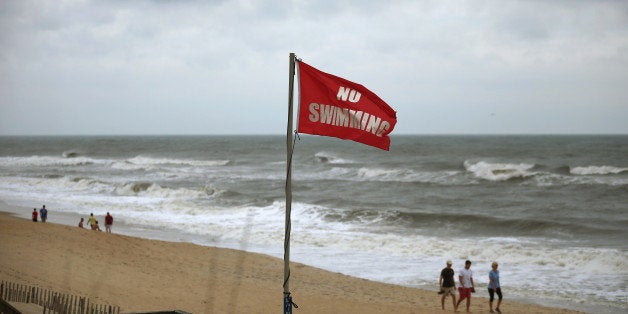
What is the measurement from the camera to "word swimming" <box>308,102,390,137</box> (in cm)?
762

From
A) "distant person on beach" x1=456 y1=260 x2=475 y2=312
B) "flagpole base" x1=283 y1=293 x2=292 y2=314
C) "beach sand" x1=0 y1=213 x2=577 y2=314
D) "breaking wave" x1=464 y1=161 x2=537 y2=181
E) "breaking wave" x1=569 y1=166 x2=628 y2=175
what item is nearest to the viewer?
"flagpole base" x1=283 y1=293 x2=292 y2=314

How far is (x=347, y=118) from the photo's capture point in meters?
7.73

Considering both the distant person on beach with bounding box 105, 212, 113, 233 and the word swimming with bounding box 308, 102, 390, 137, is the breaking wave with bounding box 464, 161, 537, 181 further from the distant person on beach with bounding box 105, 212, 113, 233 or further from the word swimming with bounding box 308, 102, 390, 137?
the word swimming with bounding box 308, 102, 390, 137

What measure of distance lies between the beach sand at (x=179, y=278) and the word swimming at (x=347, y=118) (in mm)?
6806

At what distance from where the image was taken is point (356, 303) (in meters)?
14.8

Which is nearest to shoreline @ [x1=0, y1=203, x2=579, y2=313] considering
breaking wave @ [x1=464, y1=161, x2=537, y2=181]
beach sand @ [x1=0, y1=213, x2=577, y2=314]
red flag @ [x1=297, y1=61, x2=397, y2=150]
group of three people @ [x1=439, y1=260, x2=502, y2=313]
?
beach sand @ [x1=0, y1=213, x2=577, y2=314]

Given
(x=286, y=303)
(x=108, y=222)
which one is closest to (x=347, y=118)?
(x=286, y=303)

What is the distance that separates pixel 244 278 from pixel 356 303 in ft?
12.9

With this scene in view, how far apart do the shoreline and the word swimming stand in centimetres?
689

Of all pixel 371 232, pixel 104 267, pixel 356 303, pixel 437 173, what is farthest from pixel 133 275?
pixel 437 173

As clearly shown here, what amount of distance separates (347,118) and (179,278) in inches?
405

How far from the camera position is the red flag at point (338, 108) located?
7.58 meters

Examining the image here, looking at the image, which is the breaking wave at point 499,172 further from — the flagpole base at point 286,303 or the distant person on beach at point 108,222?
the flagpole base at point 286,303

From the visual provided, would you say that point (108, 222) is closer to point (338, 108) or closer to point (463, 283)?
point (463, 283)
